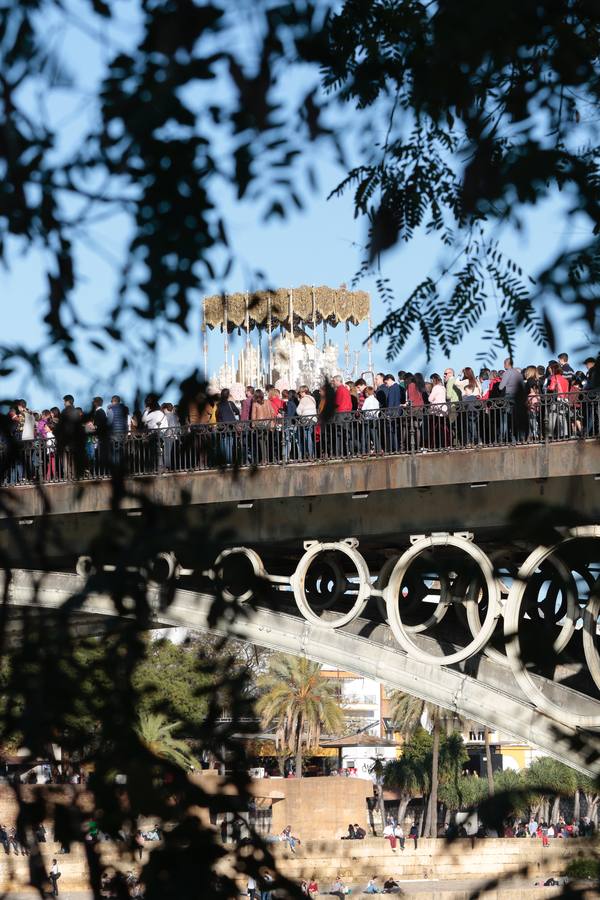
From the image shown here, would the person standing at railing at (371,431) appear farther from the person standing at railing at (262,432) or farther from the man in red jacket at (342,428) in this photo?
the person standing at railing at (262,432)

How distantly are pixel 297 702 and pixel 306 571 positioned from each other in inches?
2144

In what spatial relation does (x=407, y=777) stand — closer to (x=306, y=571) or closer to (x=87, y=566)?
(x=306, y=571)

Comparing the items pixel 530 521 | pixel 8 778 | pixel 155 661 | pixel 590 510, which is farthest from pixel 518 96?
pixel 155 661

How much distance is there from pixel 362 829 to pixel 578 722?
49.8 m

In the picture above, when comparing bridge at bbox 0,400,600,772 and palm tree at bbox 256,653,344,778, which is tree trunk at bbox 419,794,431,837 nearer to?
palm tree at bbox 256,653,344,778

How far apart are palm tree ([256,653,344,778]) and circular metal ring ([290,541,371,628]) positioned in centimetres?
5208

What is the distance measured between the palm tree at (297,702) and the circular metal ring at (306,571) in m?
52.1

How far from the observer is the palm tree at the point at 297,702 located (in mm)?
69438

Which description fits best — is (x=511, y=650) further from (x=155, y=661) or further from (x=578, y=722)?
(x=155, y=661)

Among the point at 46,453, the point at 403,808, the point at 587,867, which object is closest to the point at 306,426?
the point at 46,453

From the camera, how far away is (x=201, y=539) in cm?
542

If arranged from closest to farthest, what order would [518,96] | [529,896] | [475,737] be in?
[518,96] → [529,896] → [475,737]

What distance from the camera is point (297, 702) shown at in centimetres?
7044

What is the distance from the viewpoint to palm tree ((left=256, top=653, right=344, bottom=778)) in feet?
228
